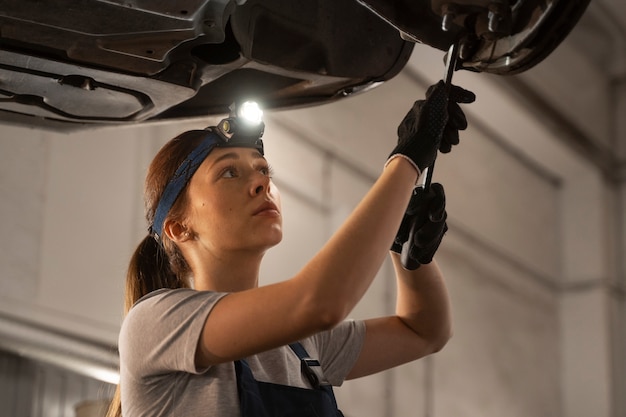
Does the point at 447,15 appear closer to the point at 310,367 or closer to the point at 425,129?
the point at 425,129

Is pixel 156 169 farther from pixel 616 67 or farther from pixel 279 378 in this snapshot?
pixel 616 67

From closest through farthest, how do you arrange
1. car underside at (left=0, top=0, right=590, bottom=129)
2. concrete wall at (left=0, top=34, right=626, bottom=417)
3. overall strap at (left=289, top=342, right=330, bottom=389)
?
car underside at (left=0, top=0, right=590, bottom=129) < overall strap at (left=289, top=342, right=330, bottom=389) < concrete wall at (left=0, top=34, right=626, bottom=417)

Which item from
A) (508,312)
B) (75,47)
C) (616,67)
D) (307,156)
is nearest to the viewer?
(75,47)

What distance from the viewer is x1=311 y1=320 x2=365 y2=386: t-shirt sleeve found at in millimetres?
2221

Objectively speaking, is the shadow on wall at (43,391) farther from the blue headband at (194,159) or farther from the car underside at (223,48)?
the car underside at (223,48)

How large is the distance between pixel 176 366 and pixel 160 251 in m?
0.47

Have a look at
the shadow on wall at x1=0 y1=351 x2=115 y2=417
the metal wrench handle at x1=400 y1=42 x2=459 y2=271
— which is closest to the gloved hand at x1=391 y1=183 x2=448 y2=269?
the metal wrench handle at x1=400 y1=42 x2=459 y2=271

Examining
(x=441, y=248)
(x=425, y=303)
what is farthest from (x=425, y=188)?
(x=441, y=248)

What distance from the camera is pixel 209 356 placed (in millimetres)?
1835

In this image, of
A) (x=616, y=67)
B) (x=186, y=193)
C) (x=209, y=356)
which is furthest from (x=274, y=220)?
(x=616, y=67)

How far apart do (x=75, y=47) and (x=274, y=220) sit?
1.63ft

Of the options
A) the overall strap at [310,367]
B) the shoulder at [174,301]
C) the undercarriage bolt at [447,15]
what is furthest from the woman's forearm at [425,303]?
the undercarriage bolt at [447,15]

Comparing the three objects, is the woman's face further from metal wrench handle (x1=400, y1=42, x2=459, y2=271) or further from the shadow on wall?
the shadow on wall

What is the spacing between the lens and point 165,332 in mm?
1894
